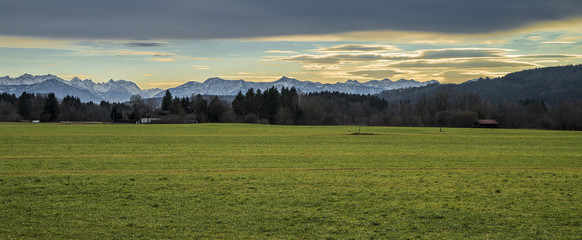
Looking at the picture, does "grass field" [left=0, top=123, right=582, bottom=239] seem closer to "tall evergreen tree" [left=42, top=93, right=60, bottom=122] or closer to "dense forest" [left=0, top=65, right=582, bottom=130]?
"dense forest" [left=0, top=65, right=582, bottom=130]

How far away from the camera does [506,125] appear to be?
459 feet

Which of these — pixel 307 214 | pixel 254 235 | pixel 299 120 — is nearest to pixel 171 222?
Result: pixel 254 235

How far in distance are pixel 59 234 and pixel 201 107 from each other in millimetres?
146686

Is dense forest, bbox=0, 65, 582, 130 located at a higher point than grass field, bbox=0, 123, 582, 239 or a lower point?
higher

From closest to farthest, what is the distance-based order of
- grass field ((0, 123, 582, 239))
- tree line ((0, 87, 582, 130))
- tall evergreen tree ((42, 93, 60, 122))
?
1. grass field ((0, 123, 582, 239))
2. tree line ((0, 87, 582, 130))
3. tall evergreen tree ((42, 93, 60, 122))

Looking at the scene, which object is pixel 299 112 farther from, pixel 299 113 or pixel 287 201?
pixel 287 201

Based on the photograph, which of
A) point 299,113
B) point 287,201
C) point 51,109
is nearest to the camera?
point 287,201

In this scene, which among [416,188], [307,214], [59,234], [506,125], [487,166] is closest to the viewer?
[59,234]

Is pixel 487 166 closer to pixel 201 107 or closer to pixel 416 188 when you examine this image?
pixel 416 188

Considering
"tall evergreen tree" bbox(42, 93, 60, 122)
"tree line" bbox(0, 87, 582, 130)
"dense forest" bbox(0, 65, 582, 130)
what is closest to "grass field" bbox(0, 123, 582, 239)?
"tree line" bbox(0, 87, 582, 130)

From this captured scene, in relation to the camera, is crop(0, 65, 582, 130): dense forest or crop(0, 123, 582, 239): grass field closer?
crop(0, 123, 582, 239): grass field

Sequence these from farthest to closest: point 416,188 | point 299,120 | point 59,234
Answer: point 299,120 < point 416,188 < point 59,234

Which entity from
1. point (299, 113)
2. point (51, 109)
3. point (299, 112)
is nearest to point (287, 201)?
point (299, 113)

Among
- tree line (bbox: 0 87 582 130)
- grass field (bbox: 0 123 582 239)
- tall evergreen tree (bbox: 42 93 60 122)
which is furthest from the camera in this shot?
tall evergreen tree (bbox: 42 93 60 122)
